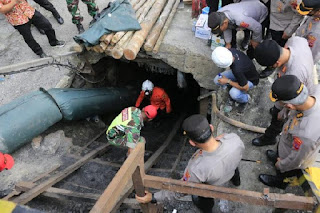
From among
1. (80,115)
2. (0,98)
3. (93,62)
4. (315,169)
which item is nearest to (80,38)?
(93,62)

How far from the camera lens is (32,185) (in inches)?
149

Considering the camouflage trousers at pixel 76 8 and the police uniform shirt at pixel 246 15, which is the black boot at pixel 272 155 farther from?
the camouflage trousers at pixel 76 8

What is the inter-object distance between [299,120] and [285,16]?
2.33 metres

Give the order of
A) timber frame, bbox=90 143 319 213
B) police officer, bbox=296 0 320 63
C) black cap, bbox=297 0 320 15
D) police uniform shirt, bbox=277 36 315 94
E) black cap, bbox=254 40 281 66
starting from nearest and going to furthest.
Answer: timber frame, bbox=90 143 319 213 < black cap, bbox=254 40 281 66 < police uniform shirt, bbox=277 36 315 94 < black cap, bbox=297 0 320 15 < police officer, bbox=296 0 320 63

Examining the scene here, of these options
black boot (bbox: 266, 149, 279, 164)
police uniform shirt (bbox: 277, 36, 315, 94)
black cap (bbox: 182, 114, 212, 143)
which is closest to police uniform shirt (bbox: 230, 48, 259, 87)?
police uniform shirt (bbox: 277, 36, 315, 94)

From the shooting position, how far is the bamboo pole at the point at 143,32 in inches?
201

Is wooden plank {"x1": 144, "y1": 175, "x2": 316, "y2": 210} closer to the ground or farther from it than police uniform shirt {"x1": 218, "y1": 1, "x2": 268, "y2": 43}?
closer to the ground

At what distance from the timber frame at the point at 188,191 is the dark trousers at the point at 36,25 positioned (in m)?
4.67

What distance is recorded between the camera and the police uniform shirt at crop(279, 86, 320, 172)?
104 inches

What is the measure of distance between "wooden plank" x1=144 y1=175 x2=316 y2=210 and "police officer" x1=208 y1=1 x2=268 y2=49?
2.82 metres

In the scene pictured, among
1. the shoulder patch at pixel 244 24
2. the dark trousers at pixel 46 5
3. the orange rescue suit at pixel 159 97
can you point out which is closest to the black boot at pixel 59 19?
the dark trousers at pixel 46 5

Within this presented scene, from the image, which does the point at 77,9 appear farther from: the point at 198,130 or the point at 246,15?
the point at 198,130

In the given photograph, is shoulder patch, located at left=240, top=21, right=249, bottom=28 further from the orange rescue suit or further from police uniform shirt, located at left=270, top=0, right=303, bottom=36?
the orange rescue suit

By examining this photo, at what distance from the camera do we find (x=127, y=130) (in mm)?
4637
